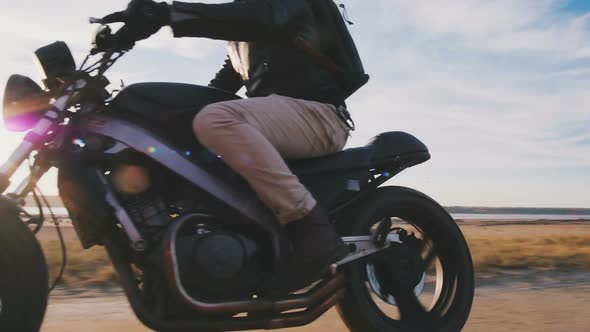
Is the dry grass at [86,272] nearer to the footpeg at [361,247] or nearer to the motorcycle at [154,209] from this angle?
the motorcycle at [154,209]

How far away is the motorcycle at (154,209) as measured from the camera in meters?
2.66

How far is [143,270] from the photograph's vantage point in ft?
9.22

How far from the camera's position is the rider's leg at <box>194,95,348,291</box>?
2.90 m

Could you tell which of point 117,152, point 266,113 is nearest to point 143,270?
point 117,152

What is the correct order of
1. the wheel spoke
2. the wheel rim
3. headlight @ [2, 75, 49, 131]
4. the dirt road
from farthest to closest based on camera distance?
the dirt road < the wheel spoke < the wheel rim < headlight @ [2, 75, 49, 131]

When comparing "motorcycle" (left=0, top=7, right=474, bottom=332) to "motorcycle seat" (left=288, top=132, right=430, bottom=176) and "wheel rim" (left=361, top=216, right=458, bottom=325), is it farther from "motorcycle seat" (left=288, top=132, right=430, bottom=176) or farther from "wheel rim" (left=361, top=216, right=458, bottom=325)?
"wheel rim" (left=361, top=216, right=458, bottom=325)

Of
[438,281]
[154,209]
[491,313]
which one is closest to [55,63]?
[154,209]

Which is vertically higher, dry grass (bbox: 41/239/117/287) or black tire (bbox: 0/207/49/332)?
black tire (bbox: 0/207/49/332)

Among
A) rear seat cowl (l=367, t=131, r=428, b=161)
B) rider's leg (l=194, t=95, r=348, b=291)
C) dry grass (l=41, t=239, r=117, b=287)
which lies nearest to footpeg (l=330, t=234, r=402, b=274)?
rider's leg (l=194, t=95, r=348, b=291)

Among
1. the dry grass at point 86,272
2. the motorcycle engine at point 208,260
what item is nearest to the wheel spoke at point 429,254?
the motorcycle engine at point 208,260

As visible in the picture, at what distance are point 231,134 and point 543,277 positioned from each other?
5.57 m

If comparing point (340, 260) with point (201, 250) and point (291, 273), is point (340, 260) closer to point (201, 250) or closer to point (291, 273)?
point (291, 273)

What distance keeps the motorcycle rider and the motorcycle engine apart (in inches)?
7.5

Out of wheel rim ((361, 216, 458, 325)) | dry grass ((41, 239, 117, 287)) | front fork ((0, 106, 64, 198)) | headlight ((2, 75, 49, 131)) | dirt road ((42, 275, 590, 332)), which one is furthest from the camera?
dry grass ((41, 239, 117, 287))
